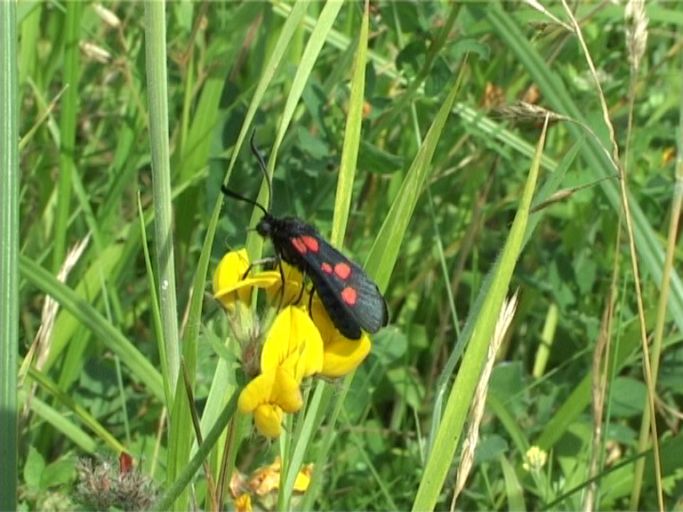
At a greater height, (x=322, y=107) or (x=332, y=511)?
(x=322, y=107)

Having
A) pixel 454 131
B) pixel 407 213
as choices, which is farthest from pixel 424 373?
pixel 407 213

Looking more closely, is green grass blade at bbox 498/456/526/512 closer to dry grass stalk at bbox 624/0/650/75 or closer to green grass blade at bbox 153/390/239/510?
dry grass stalk at bbox 624/0/650/75

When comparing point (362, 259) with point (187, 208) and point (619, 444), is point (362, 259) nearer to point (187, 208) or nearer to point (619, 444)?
point (187, 208)

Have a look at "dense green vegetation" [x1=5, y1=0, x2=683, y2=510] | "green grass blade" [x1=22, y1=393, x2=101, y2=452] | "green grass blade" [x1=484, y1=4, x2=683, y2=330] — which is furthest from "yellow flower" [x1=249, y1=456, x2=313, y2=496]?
"green grass blade" [x1=484, y1=4, x2=683, y2=330]

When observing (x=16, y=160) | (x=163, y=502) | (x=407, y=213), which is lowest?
(x=163, y=502)

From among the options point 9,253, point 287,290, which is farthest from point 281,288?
point 9,253

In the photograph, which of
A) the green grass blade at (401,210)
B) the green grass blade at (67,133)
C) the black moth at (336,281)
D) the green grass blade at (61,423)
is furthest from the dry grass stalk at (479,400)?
the green grass blade at (67,133)
